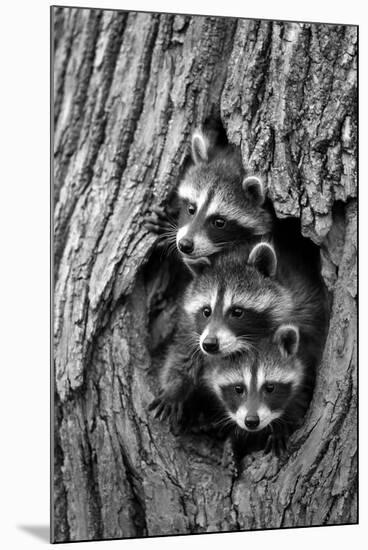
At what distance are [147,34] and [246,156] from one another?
0.85 metres

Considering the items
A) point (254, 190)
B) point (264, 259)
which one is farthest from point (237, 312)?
point (254, 190)

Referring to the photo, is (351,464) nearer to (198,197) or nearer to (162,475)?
(162,475)

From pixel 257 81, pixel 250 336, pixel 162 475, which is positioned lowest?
pixel 162 475

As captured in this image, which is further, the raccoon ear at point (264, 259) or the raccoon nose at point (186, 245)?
the raccoon ear at point (264, 259)

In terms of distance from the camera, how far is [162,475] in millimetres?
5266

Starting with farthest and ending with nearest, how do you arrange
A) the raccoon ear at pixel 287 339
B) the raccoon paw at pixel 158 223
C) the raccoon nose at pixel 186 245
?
the raccoon ear at pixel 287 339 → the raccoon paw at pixel 158 223 → the raccoon nose at pixel 186 245

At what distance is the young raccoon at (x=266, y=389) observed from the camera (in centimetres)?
528

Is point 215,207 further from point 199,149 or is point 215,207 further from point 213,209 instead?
point 199,149

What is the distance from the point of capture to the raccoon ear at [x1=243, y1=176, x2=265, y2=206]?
5273mm

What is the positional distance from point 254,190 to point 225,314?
0.70 metres

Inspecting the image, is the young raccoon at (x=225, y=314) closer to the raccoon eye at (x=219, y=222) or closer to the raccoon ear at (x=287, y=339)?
the raccoon ear at (x=287, y=339)

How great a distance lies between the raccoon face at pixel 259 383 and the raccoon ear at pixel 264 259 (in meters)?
0.33

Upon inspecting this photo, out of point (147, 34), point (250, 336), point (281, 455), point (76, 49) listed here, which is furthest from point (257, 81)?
point (281, 455)

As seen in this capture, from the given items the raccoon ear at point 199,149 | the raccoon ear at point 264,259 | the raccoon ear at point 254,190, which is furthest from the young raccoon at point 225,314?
the raccoon ear at point 199,149
